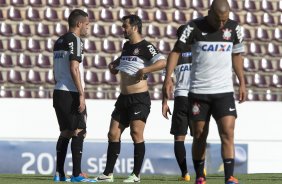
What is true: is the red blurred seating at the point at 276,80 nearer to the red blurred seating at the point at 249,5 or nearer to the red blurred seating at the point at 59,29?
the red blurred seating at the point at 249,5

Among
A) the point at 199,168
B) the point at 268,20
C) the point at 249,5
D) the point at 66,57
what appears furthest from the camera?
the point at 249,5

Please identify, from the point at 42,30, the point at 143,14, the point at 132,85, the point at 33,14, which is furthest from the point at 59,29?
the point at 132,85

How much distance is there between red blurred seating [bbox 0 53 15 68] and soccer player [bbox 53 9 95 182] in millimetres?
7622

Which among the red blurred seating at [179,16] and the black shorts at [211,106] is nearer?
A: the black shorts at [211,106]

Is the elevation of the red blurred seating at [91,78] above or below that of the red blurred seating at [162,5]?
below

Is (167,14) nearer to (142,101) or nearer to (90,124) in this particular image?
(90,124)

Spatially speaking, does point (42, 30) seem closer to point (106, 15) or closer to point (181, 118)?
point (106, 15)

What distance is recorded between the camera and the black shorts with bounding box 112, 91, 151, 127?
34.5 ft

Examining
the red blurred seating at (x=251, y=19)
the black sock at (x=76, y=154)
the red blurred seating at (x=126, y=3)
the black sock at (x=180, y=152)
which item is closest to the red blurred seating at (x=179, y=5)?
the red blurred seating at (x=126, y=3)

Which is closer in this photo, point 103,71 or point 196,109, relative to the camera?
point 196,109

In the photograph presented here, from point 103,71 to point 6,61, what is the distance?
188cm

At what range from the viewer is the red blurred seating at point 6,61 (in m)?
18.0

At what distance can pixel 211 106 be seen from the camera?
838cm

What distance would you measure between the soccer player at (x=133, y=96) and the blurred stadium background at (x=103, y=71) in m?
4.95
